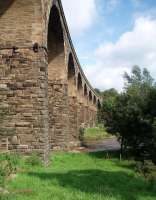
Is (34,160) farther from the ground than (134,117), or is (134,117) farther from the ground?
(134,117)

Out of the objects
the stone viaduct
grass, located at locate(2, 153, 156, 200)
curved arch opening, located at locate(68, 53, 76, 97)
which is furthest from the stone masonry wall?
curved arch opening, located at locate(68, 53, 76, 97)

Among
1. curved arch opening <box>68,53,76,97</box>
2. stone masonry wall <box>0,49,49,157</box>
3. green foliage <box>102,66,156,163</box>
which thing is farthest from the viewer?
curved arch opening <box>68,53,76,97</box>

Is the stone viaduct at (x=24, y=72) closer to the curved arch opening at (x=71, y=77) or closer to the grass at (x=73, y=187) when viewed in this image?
the grass at (x=73, y=187)

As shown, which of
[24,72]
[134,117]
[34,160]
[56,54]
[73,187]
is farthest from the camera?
[56,54]

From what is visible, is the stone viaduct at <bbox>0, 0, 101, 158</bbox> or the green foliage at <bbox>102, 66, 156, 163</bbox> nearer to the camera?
the stone viaduct at <bbox>0, 0, 101, 158</bbox>

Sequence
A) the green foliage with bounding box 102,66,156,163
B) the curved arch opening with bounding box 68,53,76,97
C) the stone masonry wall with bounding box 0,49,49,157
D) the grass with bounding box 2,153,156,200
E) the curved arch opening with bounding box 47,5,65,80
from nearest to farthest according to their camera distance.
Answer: the grass with bounding box 2,153,156,200 → the stone masonry wall with bounding box 0,49,49,157 → the green foliage with bounding box 102,66,156,163 → the curved arch opening with bounding box 47,5,65,80 → the curved arch opening with bounding box 68,53,76,97

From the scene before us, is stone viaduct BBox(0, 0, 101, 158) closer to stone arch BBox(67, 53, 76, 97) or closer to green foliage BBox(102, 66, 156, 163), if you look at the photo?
green foliage BBox(102, 66, 156, 163)

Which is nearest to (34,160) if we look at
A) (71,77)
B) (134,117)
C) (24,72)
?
(24,72)

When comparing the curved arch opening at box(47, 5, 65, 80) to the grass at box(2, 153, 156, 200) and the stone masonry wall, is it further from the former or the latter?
the grass at box(2, 153, 156, 200)

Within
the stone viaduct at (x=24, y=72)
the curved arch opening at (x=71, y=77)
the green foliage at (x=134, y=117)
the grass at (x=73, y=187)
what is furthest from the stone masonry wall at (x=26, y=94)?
the curved arch opening at (x=71, y=77)

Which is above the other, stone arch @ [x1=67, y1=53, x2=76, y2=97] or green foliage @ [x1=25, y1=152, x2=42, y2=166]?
stone arch @ [x1=67, y1=53, x2=76, y2=97]

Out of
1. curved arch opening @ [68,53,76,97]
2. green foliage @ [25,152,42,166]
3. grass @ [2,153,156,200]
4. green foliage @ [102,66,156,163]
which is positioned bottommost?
grass @ [2,153,156,200]

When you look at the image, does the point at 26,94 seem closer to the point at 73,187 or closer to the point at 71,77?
the point at 73,187

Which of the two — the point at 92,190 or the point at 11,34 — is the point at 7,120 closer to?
the point at 11,34
